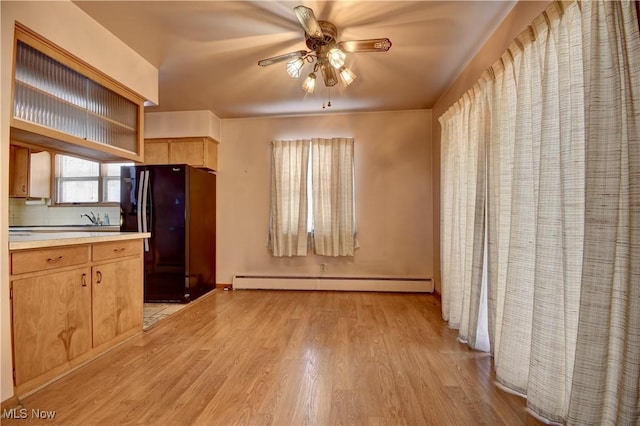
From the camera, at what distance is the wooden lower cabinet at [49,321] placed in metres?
1.64

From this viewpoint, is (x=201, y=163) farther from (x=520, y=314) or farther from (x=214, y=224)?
(x=520, y=314)

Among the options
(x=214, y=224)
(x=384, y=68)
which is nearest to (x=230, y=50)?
(x=384, y=68)

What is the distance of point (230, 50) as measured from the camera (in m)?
2.49

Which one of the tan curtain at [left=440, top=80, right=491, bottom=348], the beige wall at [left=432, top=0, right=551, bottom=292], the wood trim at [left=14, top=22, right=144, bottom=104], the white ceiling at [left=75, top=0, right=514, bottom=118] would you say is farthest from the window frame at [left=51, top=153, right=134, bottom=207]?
the beige wall at [left=432, top=0, right=551, bottom=292]

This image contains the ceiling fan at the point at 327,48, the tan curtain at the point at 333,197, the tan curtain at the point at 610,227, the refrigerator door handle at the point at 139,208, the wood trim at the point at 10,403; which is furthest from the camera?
the tan curtain at the point at 333,197

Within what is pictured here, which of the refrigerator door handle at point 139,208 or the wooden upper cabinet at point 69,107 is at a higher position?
the wooden upper cabinet at point 69,107

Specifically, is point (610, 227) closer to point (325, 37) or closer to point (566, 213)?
point (566, 213)

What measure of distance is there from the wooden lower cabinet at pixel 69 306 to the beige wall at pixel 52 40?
0.06 metres

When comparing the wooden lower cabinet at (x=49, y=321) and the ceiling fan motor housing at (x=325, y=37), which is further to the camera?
the ceiling fan motor housing at (x=325, y=37)

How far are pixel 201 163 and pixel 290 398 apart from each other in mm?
3333

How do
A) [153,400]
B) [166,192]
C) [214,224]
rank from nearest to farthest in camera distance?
1. [153,400]
2. [166,192]
3. [214,224]

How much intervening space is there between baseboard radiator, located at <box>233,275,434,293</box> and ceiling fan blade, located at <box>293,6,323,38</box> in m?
3.11

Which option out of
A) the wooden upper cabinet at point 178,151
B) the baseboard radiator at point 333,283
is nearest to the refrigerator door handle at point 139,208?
the wooden upper cabinet at point 178,151

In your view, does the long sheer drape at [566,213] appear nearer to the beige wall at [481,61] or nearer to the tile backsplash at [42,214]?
the beige wall at [481,61]
